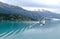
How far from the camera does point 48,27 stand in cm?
1141

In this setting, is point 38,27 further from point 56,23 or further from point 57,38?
point 57,38

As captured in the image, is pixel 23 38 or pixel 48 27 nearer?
pixel 23 38

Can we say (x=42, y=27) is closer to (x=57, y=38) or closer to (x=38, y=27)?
(x=38, y=27)

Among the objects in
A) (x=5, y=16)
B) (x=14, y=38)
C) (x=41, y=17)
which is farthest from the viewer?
(x=5, y=16)

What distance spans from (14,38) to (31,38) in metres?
1.03

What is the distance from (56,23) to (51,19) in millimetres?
596

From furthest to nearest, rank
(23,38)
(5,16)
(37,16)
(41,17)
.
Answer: (5,16) < (37,16) < (41,17) < (23,38)

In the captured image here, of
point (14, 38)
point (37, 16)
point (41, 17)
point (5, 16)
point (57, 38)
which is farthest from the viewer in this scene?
point (5, 16)

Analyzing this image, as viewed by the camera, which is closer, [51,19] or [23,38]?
[23,38]

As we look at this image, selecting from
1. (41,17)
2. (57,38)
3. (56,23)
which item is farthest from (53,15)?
(57,38)

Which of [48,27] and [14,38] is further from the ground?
[14,38]

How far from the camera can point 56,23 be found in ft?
35.4

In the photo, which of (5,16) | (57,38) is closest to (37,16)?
(57,38)

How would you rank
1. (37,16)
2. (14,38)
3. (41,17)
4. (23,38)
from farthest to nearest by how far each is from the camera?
(37,16), (41,17), (23,38), (14,38)
